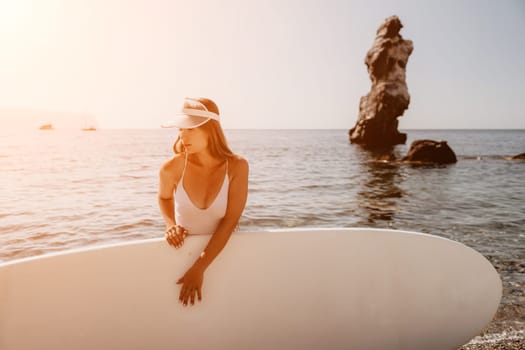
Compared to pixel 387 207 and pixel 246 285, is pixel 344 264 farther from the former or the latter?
pixel 387 207

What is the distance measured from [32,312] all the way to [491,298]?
276 centimetres

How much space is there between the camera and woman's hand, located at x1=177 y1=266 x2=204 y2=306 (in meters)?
2.26

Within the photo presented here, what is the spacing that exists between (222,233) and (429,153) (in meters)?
23.6

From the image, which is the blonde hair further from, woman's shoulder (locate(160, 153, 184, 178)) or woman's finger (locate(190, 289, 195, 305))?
woman's finger (locate(190, 289, 195, 305))

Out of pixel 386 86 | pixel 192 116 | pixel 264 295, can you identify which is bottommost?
pixel 264 295

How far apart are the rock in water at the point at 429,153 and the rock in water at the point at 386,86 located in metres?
16.5

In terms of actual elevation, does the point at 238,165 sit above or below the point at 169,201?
above

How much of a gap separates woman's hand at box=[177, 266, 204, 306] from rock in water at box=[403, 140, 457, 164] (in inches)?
910

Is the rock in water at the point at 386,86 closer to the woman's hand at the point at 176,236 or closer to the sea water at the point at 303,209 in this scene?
the sea water at the point at 303,209

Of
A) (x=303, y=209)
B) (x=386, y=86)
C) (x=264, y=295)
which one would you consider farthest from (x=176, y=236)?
(x=386, y=86)

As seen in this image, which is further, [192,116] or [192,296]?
[192,296]

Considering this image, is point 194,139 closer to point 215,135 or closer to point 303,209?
point 215,135

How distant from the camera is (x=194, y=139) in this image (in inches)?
84.4

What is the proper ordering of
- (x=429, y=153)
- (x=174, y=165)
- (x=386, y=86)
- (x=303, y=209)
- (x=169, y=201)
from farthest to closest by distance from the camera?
(x=386, y=86)
(x=429, y=153)
(x=303, y=209)
(x=169, y=201)
(x=174, y=165)
